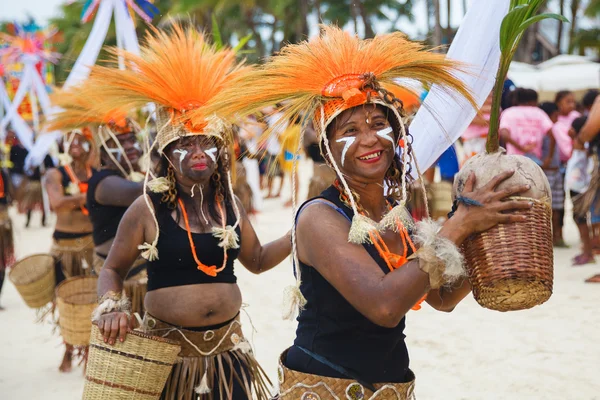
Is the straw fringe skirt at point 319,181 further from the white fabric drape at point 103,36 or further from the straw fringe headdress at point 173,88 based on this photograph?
the straw fringe headdress at point 173,88

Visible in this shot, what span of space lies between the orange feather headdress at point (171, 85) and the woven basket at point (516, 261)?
5.88 ft

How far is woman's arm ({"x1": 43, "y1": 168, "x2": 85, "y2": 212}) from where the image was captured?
6.21 metres

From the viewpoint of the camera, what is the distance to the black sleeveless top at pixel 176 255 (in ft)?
11.2

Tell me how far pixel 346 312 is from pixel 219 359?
139 centimetres

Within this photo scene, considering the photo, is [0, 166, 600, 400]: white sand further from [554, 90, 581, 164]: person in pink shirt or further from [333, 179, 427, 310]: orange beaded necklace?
[333, 179, 427, 310]: orange beaded necklace

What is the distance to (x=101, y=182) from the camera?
16.6 ft

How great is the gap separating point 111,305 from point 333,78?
145 centimetres

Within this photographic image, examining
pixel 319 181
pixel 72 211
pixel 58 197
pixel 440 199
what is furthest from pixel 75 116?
pixel 440 199

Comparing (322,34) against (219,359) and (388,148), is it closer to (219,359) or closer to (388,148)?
(388,148)

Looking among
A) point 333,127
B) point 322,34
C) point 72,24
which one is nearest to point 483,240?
point 333,127

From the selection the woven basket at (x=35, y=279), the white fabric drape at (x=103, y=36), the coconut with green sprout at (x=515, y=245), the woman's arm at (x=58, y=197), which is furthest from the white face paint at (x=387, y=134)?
the white fabric drape at (x=103, y=36)

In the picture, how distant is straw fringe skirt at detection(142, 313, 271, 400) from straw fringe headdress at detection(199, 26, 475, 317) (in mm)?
1233

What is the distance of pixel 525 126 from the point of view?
8242mm

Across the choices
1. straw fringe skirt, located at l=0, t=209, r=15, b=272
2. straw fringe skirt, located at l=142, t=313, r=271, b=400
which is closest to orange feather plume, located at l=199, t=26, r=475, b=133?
straw fringe skirt, located at l=142, t=313, r=271, b=400
